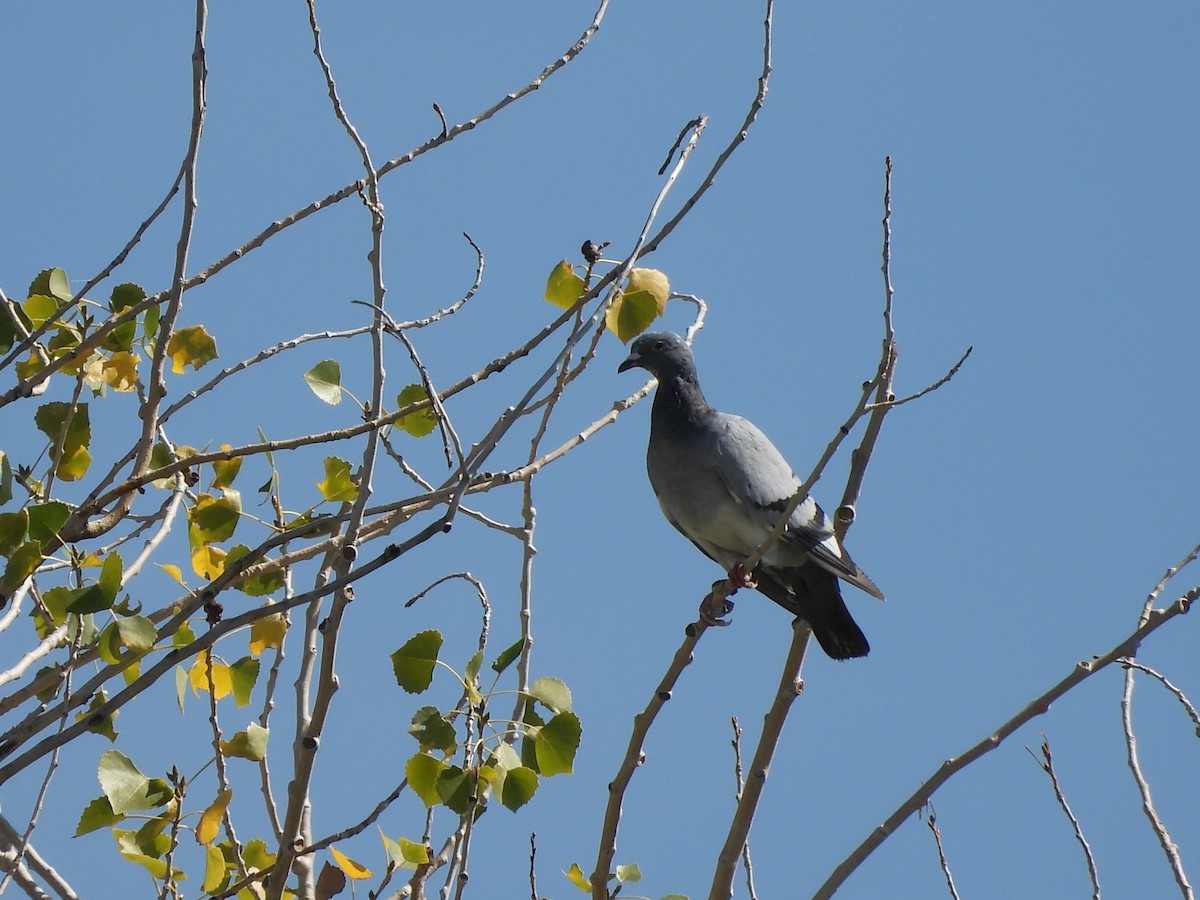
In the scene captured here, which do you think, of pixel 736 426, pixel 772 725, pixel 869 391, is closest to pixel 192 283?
pixel 869 391

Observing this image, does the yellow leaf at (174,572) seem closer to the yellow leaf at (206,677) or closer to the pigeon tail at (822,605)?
the yellow leaf at (206,677)

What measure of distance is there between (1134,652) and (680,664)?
0.96 meters

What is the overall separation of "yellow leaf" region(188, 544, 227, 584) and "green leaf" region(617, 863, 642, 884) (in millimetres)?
1208

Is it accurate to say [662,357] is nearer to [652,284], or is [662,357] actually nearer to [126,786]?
[652,284]

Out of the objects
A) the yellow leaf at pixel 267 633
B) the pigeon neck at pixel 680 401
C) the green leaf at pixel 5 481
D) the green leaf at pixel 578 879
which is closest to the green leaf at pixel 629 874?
the green leaf at pixel 578 879

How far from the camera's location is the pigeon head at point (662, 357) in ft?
16.7

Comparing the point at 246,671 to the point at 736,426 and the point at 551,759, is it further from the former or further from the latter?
the point at 736,426

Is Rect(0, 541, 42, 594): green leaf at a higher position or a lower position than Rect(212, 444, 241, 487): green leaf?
lower

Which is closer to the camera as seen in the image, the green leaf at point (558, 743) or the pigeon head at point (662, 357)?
the green leaf at point (558, 743)

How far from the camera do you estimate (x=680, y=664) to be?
9.50ft

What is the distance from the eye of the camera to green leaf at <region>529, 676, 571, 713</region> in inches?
105

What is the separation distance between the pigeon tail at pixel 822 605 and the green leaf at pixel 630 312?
1.88 m

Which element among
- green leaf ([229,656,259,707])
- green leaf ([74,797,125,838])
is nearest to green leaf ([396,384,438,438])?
green leaf ([229,656,259,707])

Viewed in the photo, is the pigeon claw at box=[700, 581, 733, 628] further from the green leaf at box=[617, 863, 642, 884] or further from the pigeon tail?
the green leaf at box=[617, 863, 642, 884]
